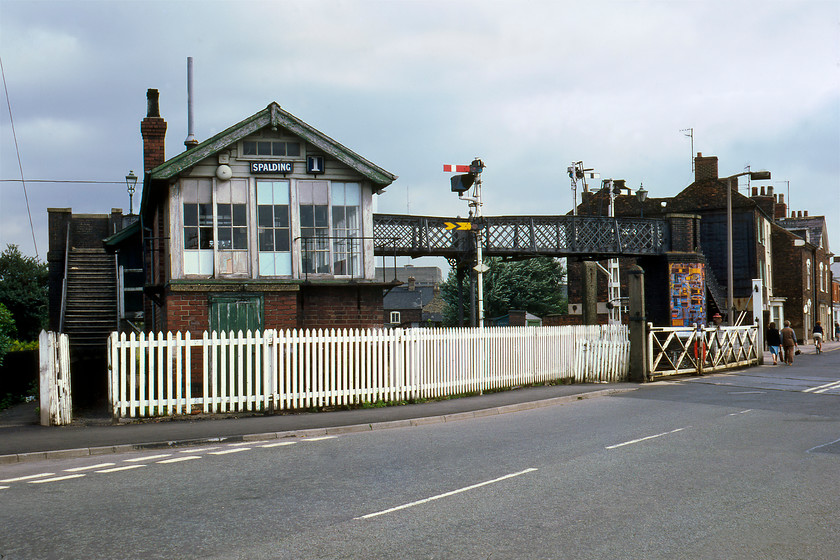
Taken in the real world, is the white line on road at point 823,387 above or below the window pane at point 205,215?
below

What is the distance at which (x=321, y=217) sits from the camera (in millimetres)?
18906

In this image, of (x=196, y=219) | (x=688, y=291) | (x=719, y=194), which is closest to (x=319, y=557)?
(x=196, y=219)

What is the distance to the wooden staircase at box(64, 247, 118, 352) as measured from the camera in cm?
2670

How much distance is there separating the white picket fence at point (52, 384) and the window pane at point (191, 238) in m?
5.21

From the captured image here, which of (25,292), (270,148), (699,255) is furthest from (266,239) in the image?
(25,292)

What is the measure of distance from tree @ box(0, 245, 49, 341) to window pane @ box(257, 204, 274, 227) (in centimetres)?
2690

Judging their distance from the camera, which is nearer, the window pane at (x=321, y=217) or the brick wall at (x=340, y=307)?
the brick wall at (x=340, y=307)

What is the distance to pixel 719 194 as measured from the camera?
45.9 meters

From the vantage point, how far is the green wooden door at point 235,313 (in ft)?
56.9

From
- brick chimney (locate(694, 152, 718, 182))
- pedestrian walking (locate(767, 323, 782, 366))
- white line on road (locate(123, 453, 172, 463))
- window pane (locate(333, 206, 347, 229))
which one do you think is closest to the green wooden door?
window pane (locate(333, 206, 347, 229))

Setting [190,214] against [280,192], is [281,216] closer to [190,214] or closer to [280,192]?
[280,192]

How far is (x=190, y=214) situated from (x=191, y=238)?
561mm

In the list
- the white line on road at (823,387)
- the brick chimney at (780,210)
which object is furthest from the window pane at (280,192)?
the brick chimney at (780,210)

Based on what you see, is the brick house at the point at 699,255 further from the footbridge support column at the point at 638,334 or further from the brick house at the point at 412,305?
the brick house at the point at 412,305
